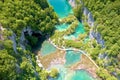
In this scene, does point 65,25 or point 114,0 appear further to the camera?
point 65,25

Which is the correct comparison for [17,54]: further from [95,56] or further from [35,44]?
[95,56]

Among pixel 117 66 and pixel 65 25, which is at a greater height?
pixel 65 25

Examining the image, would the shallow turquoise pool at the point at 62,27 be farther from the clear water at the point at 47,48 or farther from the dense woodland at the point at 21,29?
the clear water at the point at 47,48

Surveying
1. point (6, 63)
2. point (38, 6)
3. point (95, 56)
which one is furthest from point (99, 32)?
point (6, 63)

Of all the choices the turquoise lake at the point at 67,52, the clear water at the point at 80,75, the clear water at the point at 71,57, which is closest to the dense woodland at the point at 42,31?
the turquoise lake at the point at 67,52

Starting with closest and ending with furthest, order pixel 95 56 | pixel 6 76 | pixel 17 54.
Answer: pixel 6 76, pixel 17 54, pixel 95 56

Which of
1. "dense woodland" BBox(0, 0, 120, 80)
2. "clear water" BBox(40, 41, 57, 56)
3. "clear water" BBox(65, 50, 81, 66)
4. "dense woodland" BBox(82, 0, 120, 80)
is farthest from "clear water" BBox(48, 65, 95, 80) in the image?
"clear water" BBox(40, 41, 57, 56)
